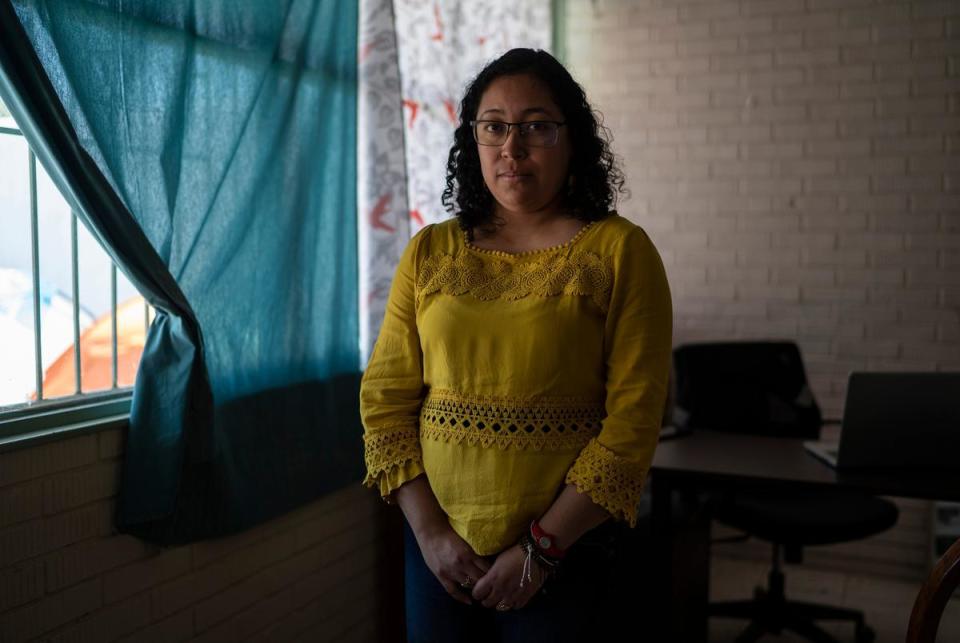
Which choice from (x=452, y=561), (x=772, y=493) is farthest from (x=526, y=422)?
(x=772, y=493)

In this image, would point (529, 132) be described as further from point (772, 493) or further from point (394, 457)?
point (772, 493)

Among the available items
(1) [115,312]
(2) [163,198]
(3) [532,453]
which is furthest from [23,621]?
(3) [532,453]

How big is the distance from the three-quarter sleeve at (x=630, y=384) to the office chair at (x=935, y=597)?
445 mm

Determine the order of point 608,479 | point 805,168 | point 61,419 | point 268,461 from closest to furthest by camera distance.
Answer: point 608,479, point 61,419, point 268,461, point 805,168

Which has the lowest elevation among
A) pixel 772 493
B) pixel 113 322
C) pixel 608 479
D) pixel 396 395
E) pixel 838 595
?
pixel 838 595

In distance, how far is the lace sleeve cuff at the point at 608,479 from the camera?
4.26 feet

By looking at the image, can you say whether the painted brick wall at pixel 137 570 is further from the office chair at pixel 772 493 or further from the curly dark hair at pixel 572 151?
the office chair at pixel 772 493

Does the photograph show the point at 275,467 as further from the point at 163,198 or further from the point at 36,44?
the point at 36,44

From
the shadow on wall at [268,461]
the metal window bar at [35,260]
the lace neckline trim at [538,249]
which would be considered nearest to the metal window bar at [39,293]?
the metal window bar at [35,260]

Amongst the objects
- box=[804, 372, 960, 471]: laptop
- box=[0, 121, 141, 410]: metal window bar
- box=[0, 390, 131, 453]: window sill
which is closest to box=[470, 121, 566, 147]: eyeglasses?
box=[0, 121, 141, 410]: metal window bar

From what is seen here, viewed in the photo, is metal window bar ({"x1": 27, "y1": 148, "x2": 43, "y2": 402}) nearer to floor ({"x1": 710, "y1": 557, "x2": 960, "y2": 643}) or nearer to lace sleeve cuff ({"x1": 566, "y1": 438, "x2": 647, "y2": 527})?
lace sleeve cuff ({"x1": 566, "y1": 438, "x2": 647, "y2": 527})

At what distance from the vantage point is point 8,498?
5.14 feet

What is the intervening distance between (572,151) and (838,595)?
2.80 meters

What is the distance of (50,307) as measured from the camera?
1829mm
